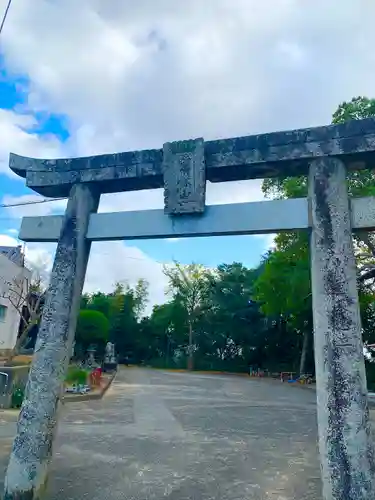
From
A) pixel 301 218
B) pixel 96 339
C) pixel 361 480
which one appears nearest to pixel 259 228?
A: pixel 301 218

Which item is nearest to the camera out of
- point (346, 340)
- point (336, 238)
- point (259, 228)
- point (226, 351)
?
point (346, 340)

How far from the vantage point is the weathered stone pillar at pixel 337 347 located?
3.32 m

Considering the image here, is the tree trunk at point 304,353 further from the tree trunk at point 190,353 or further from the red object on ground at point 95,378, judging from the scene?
the red object on ground at point 95,378

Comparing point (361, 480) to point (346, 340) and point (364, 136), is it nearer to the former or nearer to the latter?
point (346, 340)

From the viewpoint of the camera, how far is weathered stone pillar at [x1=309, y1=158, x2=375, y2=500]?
3.32 m

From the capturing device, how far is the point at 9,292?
21.4 m

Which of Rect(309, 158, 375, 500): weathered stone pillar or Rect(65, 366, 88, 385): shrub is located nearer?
Rect(309, 158, 375, 500): weathered stone pillar

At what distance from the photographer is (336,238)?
12.4 feet

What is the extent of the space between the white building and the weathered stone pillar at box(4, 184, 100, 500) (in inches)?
651

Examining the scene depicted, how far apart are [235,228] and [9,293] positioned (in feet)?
64.7

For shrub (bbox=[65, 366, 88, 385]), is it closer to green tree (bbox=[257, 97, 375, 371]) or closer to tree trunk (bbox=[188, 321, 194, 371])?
green tree (bbox=[257, 97, 375, 371])

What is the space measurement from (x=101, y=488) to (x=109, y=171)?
356cm

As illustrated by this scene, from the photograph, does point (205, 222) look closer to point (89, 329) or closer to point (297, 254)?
point (297, 254)

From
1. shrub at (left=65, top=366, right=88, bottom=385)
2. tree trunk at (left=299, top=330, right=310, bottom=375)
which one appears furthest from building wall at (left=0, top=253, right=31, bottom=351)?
tree trunk at (left=299, top=330, right=310, bottom=375)
